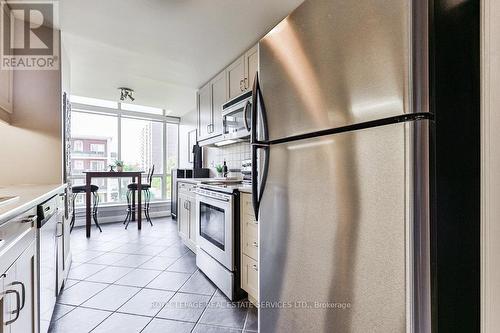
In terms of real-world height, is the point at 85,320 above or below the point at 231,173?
below

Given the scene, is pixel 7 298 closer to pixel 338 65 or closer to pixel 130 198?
pixel 338 65

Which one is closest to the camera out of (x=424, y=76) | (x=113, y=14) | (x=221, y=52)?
(x=424, y=76)

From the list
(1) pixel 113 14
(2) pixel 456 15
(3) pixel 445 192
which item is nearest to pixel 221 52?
(1) pixel 113 14

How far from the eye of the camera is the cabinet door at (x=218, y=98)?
3.03m

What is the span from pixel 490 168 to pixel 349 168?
363 mm

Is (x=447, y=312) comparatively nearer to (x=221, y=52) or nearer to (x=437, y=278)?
(x=437, y=278)

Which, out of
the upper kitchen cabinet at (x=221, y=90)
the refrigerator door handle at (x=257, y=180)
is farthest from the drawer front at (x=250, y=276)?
the upper kitchen cabinet at (x=221, y=90)

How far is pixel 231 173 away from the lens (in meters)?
3.43

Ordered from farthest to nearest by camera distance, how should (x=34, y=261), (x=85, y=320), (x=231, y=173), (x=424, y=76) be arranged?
(x=231, y=173) < (x=85, y=320) < (x=34, y=261) < (x=424, y=76)

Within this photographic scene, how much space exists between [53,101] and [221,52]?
5.38 feet

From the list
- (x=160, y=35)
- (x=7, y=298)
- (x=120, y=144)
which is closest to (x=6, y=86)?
(x=160, y=35)

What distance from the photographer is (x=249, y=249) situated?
6.15 ft

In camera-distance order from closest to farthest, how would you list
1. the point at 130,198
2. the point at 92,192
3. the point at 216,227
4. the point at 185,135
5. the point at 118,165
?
the point at 216,227 < the point at 92,192 < the point at 118,165 < the point at 130,198 < the point at 185,135

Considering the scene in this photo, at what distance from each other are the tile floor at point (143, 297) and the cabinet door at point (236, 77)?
78.8 inches
